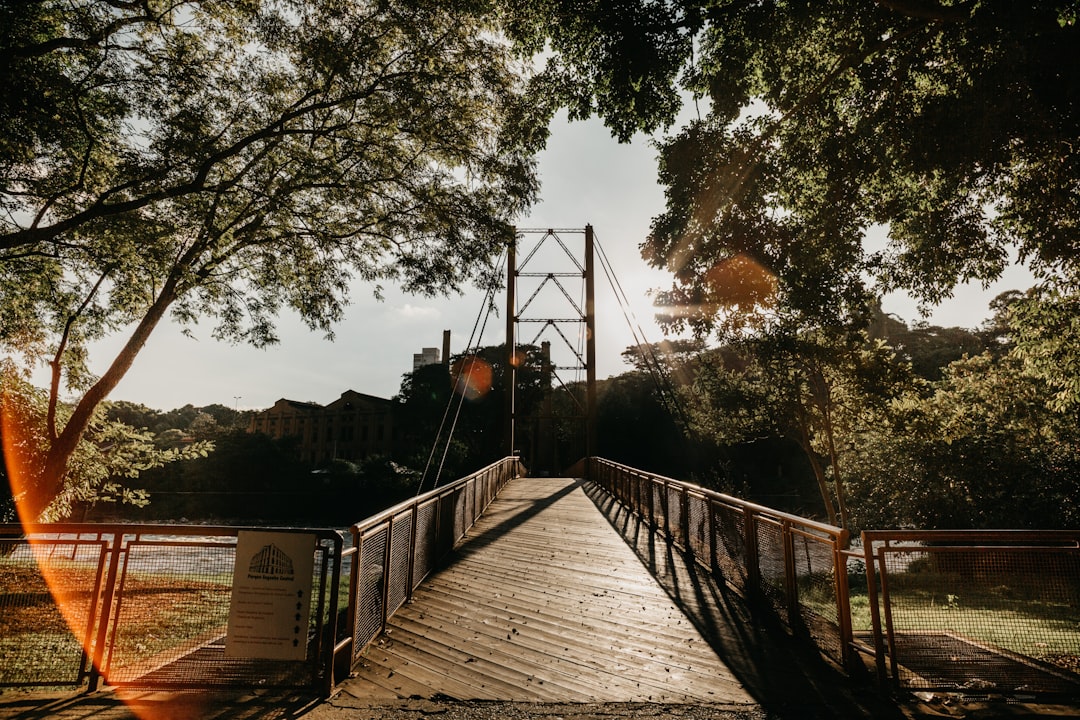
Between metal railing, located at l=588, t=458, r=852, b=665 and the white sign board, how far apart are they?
3753 mm

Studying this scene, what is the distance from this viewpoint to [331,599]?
3.59m

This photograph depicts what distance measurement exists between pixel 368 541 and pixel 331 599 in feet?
1.73

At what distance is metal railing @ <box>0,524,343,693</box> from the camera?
11.4ft

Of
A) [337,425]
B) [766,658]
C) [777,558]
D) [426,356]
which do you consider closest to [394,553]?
[766,658]

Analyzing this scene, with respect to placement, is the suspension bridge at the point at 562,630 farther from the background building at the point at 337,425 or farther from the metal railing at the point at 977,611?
the background building at the point at 337,425

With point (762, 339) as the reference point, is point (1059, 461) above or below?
below

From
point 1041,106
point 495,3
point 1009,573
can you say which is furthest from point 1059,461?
point 495,3

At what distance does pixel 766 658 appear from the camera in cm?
382

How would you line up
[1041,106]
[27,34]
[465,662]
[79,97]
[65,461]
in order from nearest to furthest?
[465,662]
[1041,106]
[27,34]
[79,97]
[65,461]

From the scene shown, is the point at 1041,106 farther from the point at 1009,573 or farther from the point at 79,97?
the point at 79,97

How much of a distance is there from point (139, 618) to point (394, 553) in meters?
2.16

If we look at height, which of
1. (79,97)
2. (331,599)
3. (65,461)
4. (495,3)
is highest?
(495,3)

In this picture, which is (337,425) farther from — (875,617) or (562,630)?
(875,617)

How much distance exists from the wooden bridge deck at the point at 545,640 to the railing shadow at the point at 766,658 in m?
0.14
